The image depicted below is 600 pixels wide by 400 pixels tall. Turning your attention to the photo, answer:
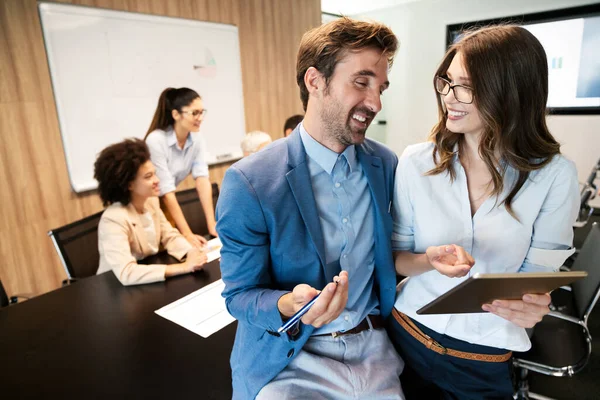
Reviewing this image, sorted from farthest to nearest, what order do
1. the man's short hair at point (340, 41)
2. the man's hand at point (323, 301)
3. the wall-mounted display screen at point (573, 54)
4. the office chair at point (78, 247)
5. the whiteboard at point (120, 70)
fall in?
the wall-mounted display screen at point (573, 54) < the whiteboard at point (120, 70) < the office chair at point (78, 247) < the man's short hair at point (340, 41) < the man's hand at point (323, 301)

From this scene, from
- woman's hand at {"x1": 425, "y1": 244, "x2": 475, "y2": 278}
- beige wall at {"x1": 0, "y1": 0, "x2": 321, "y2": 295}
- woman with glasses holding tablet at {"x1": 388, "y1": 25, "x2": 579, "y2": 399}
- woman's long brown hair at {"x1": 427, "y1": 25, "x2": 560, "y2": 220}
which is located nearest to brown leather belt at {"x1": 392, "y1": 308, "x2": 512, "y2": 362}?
woman with glasses holding tablet at {"x1": 388, "y1": 25, "x2": 579, "y2": 399}

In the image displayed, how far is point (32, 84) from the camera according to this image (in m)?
2.90

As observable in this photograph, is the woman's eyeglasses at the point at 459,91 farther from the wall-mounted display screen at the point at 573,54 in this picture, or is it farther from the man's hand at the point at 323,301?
the wall-mounted display screen at the point at 573,54

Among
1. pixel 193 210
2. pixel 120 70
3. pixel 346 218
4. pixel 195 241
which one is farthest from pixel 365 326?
pixel 120 70

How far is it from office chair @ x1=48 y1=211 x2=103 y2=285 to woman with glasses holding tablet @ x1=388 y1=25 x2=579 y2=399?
1779mm

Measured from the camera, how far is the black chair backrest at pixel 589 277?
5.59 feet

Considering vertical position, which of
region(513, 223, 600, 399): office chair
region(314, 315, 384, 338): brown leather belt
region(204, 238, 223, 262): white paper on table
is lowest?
region(513, 223, 600, 399): office chair

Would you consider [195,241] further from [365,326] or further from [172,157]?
[365,326]

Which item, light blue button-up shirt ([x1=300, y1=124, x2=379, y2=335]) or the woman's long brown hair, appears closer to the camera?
the woman's long brown hair

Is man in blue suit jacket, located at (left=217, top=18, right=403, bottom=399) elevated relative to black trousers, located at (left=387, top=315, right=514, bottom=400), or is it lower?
elevated

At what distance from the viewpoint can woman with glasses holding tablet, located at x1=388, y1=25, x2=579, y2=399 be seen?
1.08 m

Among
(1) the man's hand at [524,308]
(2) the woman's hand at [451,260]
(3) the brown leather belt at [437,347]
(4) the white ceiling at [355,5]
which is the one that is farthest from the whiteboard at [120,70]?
(1) the man's hand at [524,308]

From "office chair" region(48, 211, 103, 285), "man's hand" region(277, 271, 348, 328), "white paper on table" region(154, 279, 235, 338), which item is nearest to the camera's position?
"man's hand" region(277, 271, 348, 328)

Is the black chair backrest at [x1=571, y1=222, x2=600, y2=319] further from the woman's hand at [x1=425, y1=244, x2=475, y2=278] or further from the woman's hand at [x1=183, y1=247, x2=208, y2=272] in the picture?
the woman's hand at [x1=183, y1=247, x2=208, y2=272]
